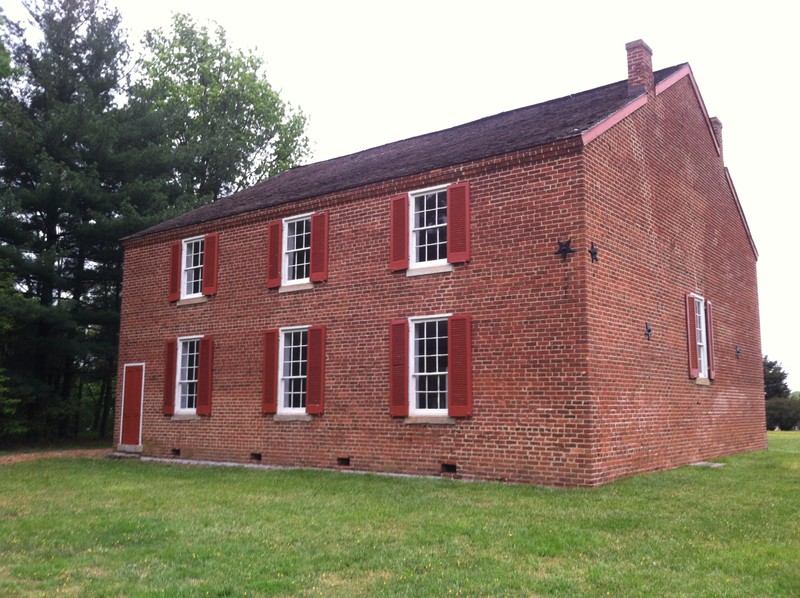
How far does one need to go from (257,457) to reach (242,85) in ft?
84.2

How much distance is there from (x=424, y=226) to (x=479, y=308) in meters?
2.17

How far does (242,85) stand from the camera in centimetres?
3650

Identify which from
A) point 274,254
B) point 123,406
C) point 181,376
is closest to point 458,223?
point 274,254

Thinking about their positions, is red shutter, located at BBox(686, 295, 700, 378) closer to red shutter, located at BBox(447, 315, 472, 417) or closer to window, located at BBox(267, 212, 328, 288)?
red shutter, located at BBox(447, 315, 472, 417)

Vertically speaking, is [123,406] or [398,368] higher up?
[398,368]

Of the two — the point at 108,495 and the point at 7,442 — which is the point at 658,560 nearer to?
the point at 108,495

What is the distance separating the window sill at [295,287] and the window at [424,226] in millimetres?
2282

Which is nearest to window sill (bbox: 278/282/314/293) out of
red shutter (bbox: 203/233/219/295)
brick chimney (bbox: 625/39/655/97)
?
red shutter (bbox: 203/233/219/295)

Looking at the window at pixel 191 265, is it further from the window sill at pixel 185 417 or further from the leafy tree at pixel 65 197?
the leafy tree at pixel 65 197

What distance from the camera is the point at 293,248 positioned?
52.3 ft

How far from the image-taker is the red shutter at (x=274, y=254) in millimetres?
15848

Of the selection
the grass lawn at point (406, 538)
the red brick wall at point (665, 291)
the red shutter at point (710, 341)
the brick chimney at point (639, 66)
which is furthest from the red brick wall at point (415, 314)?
the red shutter at point (710, 341)

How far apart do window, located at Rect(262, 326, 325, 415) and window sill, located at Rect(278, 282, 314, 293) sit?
813mm

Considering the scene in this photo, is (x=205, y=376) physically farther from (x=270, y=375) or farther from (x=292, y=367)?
(x=292, y=367)
